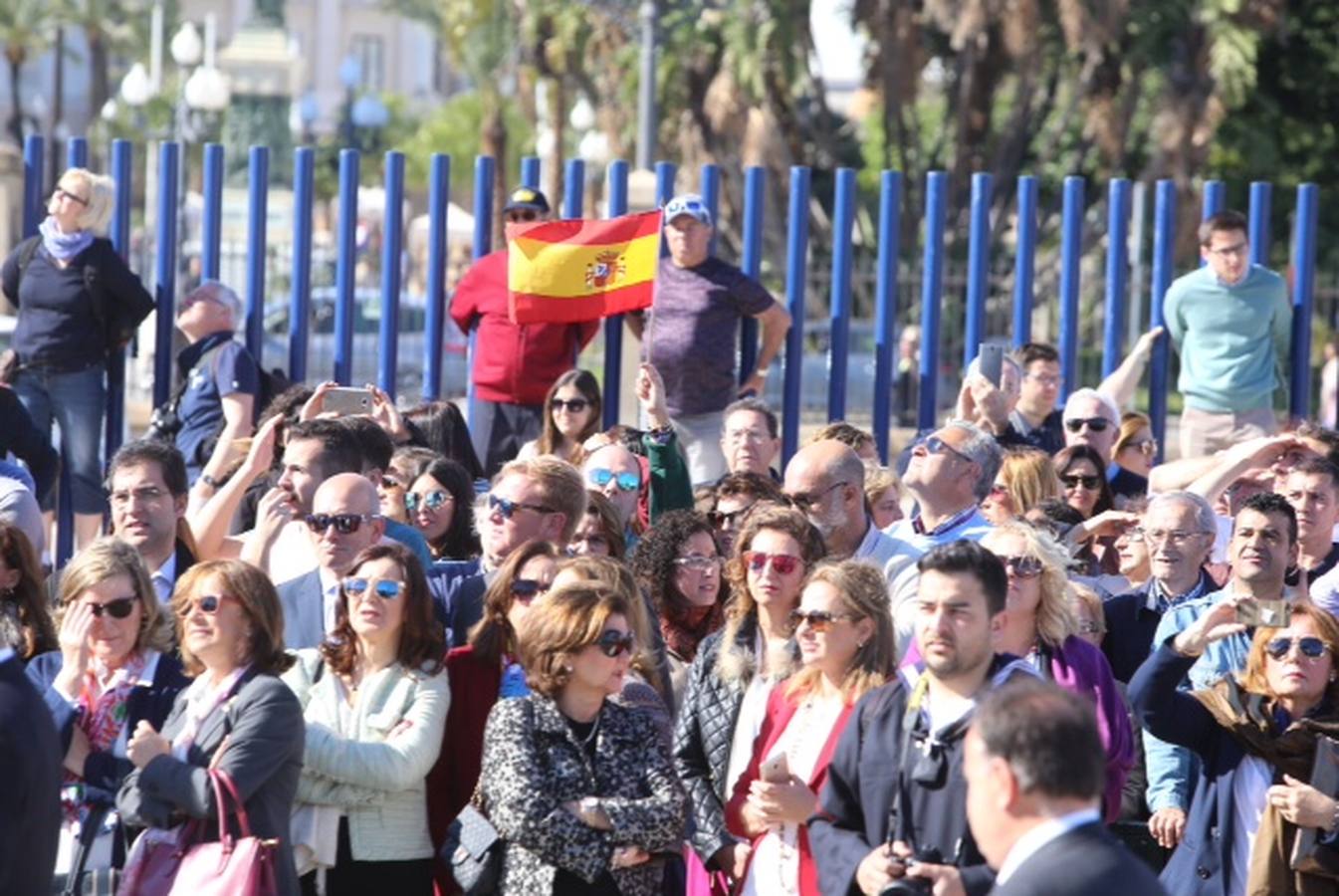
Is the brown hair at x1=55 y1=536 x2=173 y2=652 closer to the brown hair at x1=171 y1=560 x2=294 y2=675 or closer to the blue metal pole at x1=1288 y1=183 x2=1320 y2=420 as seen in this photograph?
the brown hair at x1=171 y1=560 x2=294 y2=675

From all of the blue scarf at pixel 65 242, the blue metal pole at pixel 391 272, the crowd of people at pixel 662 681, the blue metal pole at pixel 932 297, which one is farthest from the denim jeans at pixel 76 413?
the blue metal pole at pixel 932 297

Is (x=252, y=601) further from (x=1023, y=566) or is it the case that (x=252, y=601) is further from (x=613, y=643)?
(x=1023, y=566)

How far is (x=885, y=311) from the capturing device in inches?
520

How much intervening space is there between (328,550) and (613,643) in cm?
147

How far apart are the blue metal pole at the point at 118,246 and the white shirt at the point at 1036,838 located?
847cm

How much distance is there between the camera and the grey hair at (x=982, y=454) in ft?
29.2

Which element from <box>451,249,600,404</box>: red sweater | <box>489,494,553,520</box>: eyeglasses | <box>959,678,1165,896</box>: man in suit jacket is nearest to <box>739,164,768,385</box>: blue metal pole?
<box>451,249,600,404</box>: red sweater

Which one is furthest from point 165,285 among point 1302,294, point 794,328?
point 1302,294

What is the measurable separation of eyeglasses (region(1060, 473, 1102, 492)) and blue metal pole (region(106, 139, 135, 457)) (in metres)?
4.77

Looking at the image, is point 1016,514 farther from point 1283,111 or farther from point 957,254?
point 1283,111

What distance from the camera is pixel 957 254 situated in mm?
29188

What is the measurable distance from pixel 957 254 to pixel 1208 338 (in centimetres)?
1614

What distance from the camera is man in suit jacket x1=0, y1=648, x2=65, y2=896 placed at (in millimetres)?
6277

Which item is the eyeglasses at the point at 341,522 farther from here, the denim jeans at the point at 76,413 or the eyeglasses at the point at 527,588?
the denim jeans at the point at 76,413
